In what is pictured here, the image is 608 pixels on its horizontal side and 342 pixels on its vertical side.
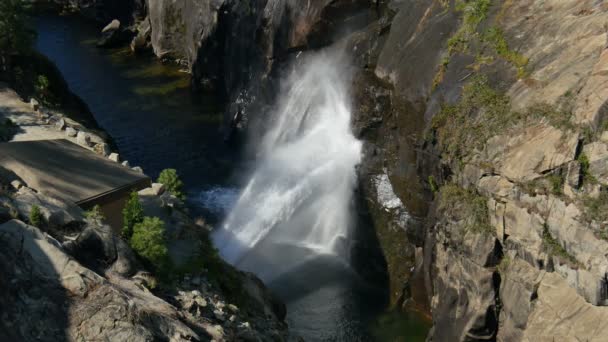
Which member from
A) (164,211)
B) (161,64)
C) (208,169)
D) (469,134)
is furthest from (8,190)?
(161,64)

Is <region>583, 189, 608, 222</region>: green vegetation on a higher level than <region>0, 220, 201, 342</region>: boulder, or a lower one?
higher

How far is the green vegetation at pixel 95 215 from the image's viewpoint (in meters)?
20.5

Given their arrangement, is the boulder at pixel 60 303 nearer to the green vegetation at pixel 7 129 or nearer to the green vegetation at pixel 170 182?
the green vegetation at pixel 170 182

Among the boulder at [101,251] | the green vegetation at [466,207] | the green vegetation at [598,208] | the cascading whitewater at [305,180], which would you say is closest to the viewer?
the boulder at [101,251]

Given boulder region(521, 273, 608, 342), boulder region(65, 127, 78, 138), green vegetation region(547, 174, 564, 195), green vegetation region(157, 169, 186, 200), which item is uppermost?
green vegetation region(547, 174, 564, 195)

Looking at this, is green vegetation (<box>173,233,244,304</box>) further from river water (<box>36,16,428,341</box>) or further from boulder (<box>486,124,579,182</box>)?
boulder (<box>486,124,579,182</box>)

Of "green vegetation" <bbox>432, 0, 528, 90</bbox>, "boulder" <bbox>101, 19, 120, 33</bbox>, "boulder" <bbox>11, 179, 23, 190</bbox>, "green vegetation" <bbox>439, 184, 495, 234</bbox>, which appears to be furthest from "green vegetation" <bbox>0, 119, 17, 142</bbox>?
"boulder" <bbox>101, 19, 120, 33</bbox>

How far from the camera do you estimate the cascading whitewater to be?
35719 millimetres

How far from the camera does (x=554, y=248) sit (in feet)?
72.1

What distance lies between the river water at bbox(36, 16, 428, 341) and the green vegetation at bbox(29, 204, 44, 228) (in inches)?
546

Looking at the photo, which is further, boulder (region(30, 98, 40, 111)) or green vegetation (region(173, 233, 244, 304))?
boulder (region(30, 98, 40, 111))

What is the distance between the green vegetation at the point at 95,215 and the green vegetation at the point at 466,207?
14302 millimetres

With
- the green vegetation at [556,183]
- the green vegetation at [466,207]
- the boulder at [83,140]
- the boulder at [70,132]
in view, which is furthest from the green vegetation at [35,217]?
the green vegetation at [556,183]

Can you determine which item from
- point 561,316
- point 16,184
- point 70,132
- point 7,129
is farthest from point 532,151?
point 7,129
